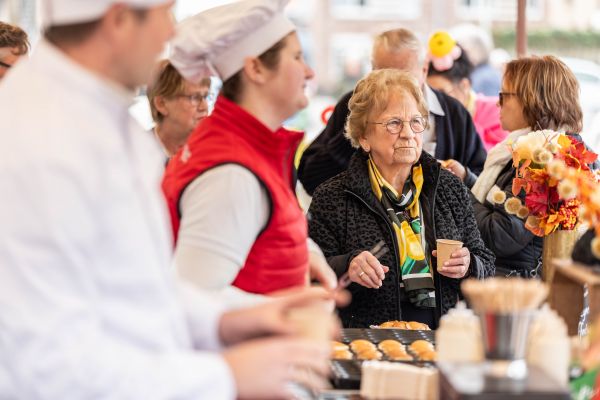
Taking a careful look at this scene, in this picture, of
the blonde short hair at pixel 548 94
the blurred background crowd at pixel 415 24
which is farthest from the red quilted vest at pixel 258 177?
the blurred background crowd at pixel 415 24

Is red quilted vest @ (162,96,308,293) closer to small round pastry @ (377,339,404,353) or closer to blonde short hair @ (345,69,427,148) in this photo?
small round pastry @ (377,339,404,353)

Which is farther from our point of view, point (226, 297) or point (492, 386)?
point (226, 297)

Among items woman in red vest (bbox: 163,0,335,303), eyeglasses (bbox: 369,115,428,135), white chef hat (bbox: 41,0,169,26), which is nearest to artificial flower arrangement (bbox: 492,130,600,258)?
eyeglasses (bbox: 369,115,428,135)

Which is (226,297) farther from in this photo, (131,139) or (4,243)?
(4,243)

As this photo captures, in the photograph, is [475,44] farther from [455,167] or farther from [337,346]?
[337,346]

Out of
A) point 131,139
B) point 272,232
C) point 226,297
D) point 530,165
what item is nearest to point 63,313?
point 131,139

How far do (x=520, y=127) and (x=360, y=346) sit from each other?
6.29ft

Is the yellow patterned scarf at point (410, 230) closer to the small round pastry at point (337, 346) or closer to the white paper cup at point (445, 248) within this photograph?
the white paper cup at point (445, 248)

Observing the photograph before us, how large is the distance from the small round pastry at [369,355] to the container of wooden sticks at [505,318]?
0.62 meters

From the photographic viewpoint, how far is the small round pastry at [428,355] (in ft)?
7.39

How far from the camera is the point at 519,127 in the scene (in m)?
4.00

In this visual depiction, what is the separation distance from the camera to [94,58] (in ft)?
4.68

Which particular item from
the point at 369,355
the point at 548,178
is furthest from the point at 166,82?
the point at 369,355

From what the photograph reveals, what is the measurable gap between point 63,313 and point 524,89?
295 cm
